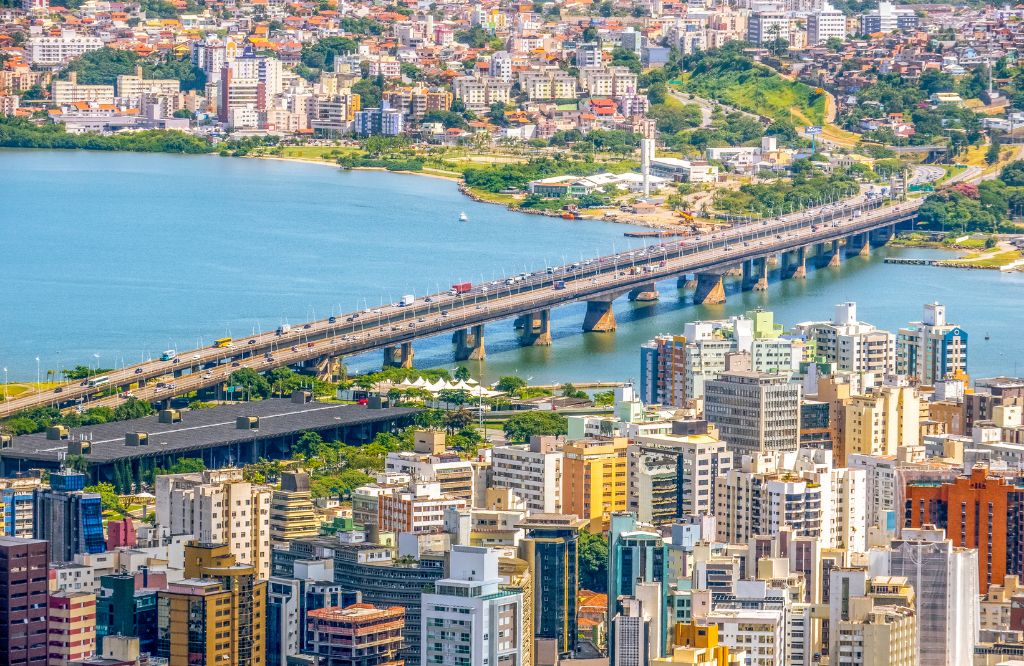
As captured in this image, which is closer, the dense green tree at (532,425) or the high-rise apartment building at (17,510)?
the high-rise apartment building at (17,510)

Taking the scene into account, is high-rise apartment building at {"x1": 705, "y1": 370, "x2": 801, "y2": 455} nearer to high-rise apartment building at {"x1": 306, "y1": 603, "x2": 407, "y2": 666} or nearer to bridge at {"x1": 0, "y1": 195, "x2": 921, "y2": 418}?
bridge at {"x1": 0, "y1": 195, "x2": 921, "y2": 418}

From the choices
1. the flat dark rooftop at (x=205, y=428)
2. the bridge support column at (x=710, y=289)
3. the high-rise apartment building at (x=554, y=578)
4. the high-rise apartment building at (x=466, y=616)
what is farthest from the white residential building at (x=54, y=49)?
the high-rise apartment building at (x=466, y=616)

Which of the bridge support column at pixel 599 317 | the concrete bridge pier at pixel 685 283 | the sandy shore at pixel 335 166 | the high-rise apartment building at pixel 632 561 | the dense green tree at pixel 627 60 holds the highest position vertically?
the high-rise apartment building at pixel 632 561

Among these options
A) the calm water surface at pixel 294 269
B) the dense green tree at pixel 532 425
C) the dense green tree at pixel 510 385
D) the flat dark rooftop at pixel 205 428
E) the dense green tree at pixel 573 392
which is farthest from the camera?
the calm water surface at pixel 294 269

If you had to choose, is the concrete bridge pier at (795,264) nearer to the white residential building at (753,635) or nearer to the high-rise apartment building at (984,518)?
the high-rise apartment building at (984,518)

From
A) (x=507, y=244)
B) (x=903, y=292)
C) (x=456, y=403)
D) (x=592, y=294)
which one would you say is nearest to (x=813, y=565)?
(x=456, y=403)

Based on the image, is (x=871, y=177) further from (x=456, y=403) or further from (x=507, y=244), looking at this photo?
(x=456, y=403)
